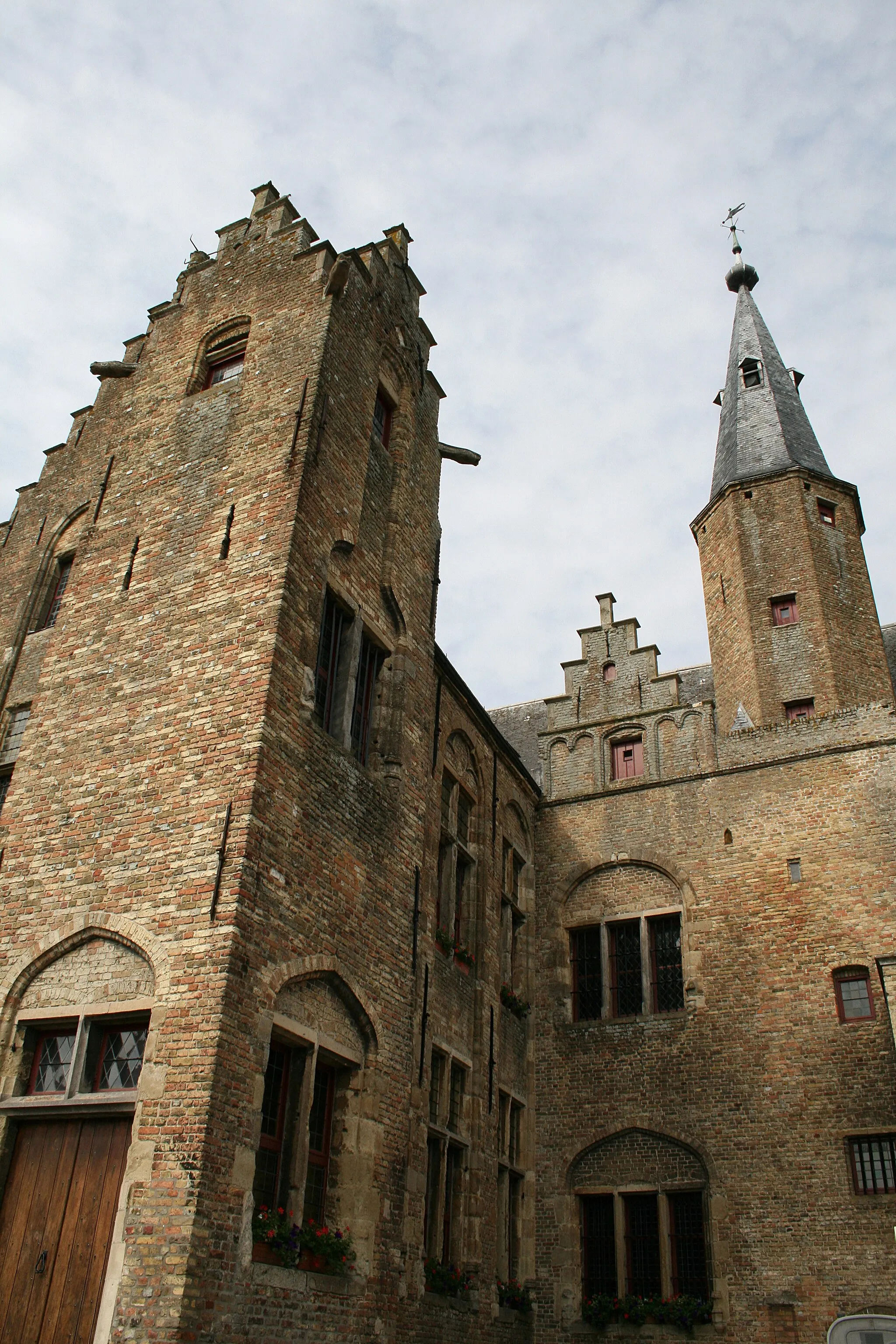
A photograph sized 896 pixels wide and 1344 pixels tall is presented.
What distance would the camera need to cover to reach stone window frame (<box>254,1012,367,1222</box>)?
8648 mm

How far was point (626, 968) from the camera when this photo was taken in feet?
52.4

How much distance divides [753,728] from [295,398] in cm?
897

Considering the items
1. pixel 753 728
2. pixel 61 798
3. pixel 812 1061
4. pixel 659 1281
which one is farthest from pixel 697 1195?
pixel 61 798

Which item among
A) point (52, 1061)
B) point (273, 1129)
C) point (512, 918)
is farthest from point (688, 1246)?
point (52, 1061)

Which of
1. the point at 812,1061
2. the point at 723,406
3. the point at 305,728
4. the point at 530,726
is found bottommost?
the point at 812,1061

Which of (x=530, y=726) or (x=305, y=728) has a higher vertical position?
(x=530, y=726)

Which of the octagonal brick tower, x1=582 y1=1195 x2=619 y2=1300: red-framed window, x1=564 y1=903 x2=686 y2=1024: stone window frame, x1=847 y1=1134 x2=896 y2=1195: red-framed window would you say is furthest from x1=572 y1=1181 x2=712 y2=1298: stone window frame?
the octagonal brick tower

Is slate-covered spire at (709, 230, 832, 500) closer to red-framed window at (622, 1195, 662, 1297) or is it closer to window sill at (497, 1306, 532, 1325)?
red-framed window at (622, 1195, 662, 1297)

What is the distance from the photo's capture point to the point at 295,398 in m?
11.7

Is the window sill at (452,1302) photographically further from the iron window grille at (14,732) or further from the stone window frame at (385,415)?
the stone window frame at (385,415)

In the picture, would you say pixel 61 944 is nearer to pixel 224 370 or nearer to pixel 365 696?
pixel 365 696

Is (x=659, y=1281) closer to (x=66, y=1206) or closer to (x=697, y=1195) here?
(x=697, y=1195)

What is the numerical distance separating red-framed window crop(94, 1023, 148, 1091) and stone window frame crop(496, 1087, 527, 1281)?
677 cm

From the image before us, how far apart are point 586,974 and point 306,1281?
843 cm
